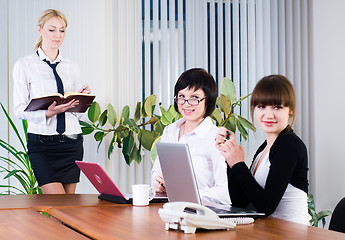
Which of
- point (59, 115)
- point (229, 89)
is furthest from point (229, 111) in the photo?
point (59, 115)

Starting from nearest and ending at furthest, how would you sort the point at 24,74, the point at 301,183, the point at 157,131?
1. the point at 301,183
2. the point at 24,74
3. the point at 157,131

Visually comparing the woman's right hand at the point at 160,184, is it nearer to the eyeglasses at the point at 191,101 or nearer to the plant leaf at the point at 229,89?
the eyeglasses at the point at 191,101

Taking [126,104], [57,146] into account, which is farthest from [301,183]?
[126,104]

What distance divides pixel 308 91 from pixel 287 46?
1.76 feet

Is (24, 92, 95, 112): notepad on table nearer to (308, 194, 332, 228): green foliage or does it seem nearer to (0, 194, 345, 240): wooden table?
(0, 194, 345, 240): wooden table

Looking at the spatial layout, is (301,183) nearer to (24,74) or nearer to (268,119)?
(268,119)

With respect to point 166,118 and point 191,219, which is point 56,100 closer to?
point 166,118

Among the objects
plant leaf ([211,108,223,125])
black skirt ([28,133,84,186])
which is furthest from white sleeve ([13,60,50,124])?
plant leaf ([211,108,223,125])

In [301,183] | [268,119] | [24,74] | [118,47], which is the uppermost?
[118,47]

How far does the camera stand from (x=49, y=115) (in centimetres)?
344

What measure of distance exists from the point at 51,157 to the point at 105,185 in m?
1.24

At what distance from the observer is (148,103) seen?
4.49 meters

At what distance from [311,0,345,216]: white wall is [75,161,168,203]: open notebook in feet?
10.6

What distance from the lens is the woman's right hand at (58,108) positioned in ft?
11.2
